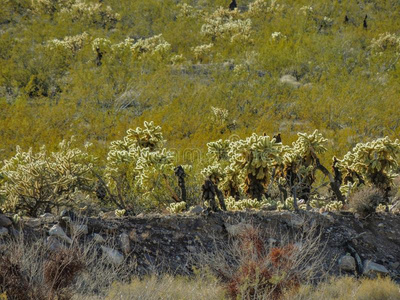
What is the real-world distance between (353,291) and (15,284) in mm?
3916

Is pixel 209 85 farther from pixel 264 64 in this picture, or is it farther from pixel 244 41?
pixel 244 41

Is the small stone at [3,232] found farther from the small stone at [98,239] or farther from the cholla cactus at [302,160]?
the cholla cactus at [302,160]

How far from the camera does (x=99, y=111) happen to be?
19.0m

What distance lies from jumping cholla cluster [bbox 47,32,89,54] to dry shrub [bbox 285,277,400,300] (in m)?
21.3

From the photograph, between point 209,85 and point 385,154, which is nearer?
point 385,154

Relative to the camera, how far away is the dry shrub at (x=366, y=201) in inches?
331

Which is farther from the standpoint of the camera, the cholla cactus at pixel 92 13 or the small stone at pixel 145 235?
the cholla cactus at pixel 92 13

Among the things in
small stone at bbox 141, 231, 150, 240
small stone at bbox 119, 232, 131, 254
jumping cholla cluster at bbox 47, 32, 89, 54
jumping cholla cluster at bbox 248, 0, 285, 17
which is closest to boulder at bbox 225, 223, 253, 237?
small stone at bbox 141, 231, 150, 240

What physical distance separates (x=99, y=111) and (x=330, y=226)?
1249 centimetres

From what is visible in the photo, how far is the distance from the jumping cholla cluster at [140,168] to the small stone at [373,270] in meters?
3.75

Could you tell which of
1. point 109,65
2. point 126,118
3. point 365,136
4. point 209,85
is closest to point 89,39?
point 109,65

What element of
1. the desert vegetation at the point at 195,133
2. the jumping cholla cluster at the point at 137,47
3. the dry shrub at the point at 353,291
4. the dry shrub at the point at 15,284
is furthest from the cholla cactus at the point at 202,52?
the dry shrub at the point at 15,284

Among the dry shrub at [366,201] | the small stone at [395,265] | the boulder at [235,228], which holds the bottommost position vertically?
the small stone at [395,265]

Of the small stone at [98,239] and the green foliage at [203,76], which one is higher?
the green foliage at [203,76]
